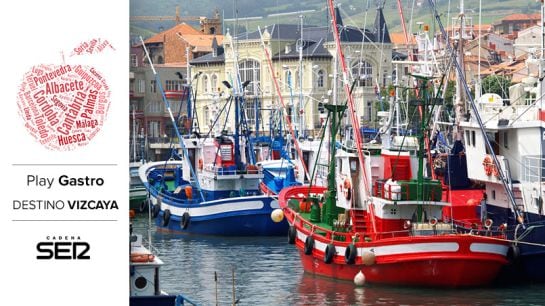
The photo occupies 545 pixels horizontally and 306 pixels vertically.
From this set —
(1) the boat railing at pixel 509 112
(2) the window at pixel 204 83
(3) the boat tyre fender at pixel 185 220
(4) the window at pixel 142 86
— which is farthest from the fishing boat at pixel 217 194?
(2) the window at pixel 204 83

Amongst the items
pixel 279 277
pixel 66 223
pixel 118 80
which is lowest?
pixel 279 277

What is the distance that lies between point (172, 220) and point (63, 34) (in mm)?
27965

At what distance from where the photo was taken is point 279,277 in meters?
29.9

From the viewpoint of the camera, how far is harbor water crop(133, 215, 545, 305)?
2612 cm

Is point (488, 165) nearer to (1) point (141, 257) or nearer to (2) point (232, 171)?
(1) point (141, 257)

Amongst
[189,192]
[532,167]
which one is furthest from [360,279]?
[189,192]

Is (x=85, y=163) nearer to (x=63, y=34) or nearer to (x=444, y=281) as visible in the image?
(x=63, y=34)

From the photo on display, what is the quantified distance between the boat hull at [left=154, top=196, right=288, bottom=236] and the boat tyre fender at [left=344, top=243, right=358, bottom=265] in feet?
35.5

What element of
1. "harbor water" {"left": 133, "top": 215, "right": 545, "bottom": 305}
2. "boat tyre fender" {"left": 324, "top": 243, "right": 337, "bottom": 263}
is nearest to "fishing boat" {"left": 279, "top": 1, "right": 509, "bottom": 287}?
"boat tyre fender" {"left": 324, "top": 243, "right": 337, "bottom": 263}

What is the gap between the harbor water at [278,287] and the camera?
26125 mm

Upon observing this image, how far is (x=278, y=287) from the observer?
28234mm

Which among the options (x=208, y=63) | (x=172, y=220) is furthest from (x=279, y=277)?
(x=208, y=63)

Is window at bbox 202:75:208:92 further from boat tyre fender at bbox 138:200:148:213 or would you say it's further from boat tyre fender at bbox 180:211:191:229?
boat tyre fender at bbox 180:211:191:229

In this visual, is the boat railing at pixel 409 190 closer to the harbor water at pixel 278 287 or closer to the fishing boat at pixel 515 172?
the fishing boat at pixel 515 172
